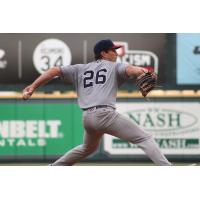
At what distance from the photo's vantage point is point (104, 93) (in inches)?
293

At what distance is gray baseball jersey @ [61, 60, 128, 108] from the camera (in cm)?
742

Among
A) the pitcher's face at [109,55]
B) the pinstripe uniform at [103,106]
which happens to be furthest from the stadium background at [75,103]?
the pinstripe uniform at [103,106]

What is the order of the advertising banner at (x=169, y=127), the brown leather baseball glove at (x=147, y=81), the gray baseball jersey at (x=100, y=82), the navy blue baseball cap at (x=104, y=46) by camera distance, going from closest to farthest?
the brown leather baseball glove at (x=147, y=81), the gray baseball jersey at (x=100, y=82), the navy blue baseball cap at (x=104, y=46), the advertising banner at (x=169, y=127)

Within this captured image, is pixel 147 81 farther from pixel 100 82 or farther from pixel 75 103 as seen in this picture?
pixel 75 103

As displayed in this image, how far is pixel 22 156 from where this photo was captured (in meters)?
12.4

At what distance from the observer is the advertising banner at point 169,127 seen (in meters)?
12.4

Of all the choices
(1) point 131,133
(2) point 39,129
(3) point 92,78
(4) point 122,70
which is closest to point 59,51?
(2) point 39,129

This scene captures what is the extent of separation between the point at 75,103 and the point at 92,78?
16.5ft

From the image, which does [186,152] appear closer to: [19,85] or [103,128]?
[19,85]

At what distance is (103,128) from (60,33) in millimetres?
5260

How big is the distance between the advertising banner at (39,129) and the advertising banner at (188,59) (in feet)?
7.02

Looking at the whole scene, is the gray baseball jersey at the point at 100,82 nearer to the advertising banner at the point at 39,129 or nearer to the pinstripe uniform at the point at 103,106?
the pinstripe uniform at the point at 103,106

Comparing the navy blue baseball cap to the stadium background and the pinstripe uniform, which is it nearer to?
the pinstripe uniform

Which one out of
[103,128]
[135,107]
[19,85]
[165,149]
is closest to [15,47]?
[19,85]
